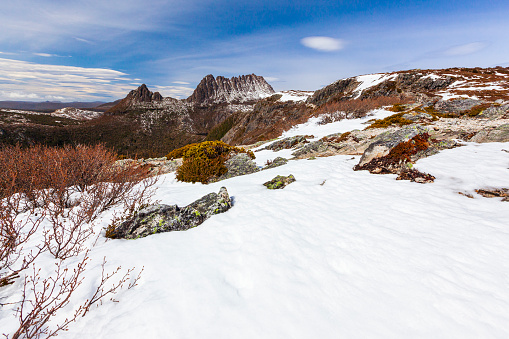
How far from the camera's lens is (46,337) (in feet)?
6.50

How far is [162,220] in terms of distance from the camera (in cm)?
420

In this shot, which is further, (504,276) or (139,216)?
(139,216)

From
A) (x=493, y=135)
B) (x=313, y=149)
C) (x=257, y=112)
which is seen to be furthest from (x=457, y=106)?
(x=257, y=112)

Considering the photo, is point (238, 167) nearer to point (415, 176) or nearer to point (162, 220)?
point (162, 220)

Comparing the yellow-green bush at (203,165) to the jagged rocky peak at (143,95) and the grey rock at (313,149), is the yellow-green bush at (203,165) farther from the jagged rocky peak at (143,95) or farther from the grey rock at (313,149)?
the jagged rocky peak at (143,95)

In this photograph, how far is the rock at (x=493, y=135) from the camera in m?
8.80

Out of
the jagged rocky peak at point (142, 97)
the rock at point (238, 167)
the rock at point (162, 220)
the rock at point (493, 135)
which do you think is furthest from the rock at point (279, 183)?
the jagged rocky peak at point (142, 97)

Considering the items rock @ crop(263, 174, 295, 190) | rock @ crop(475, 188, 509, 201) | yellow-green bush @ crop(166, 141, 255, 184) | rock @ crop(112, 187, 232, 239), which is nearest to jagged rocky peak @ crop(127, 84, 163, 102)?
yellow-green bush @ crop(166, 141, 255, 184)

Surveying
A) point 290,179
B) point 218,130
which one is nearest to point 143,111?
point 218,130

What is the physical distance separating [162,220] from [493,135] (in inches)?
559

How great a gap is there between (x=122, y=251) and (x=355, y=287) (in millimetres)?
3729

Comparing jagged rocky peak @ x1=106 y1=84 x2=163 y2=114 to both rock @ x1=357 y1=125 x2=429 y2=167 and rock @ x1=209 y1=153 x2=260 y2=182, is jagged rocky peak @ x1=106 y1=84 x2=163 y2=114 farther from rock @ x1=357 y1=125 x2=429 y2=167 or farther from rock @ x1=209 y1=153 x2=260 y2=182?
rock @ x1=357 y1=125 x2=429 y2=167

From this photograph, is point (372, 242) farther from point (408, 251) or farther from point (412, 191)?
point (412, 191)

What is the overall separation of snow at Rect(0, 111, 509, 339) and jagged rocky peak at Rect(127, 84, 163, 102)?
729 ft
